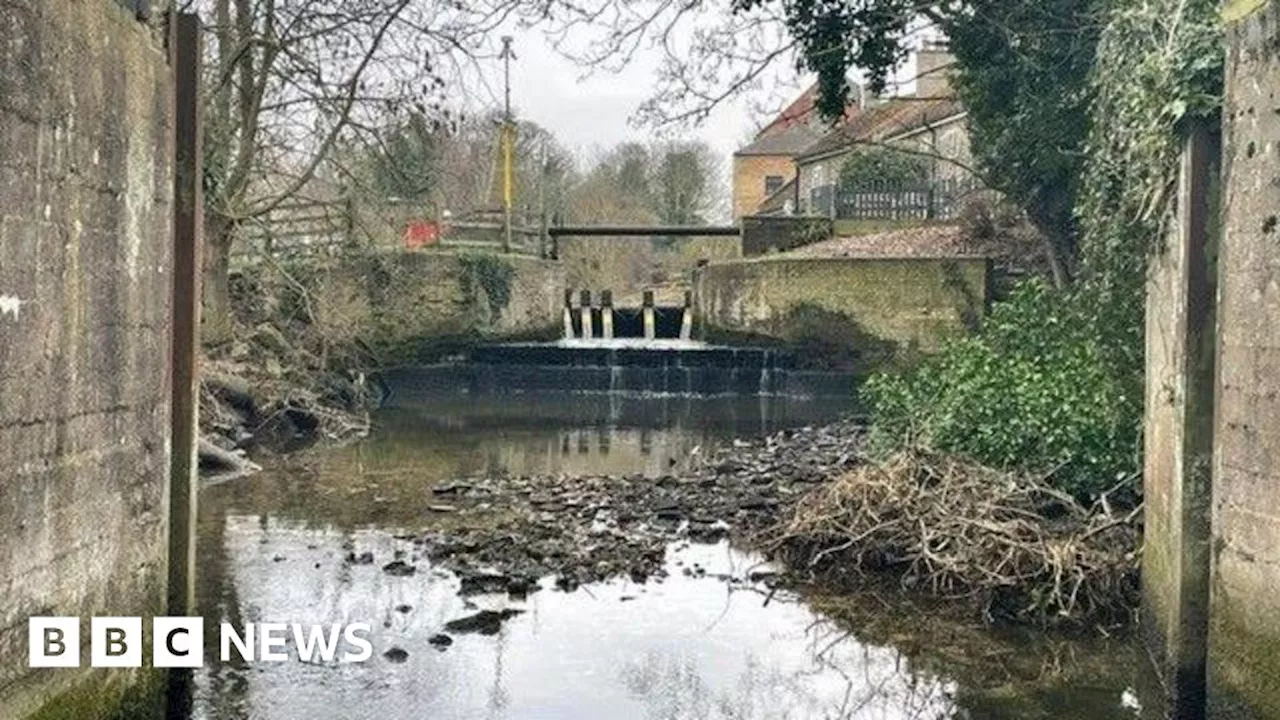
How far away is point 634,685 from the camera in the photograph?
7.45m

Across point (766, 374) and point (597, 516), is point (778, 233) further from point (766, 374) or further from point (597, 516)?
point (597, 516)

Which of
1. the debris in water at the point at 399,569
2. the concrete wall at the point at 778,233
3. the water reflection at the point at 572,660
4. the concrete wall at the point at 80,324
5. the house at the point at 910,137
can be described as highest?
the house at the point at 910,137

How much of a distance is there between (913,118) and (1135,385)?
32059 mm

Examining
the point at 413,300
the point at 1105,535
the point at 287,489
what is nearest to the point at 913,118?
the point at 413,300

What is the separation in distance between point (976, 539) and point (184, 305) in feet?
18.7

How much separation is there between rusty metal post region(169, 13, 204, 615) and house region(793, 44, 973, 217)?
22.0 m

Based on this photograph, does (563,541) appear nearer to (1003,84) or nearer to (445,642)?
(445,642)

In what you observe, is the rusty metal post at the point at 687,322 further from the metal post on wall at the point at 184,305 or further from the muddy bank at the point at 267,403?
the metal post on wall at the point at 184,305

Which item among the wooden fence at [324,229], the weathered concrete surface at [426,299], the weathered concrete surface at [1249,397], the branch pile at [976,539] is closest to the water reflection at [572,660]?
the branch pile at [976,539]

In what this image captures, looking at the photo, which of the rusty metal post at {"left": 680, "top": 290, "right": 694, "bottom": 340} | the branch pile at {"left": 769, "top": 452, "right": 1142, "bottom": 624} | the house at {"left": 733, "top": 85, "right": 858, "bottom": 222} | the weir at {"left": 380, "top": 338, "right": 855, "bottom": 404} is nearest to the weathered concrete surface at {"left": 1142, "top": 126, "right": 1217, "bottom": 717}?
the branch pile at {"left": 769, "top": 452, "right": 1142, "bottom": 624}

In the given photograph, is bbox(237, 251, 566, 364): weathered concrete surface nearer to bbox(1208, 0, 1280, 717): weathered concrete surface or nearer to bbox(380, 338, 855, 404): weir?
bbox(380, 338, 855, 404): weir

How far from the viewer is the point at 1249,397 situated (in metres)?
5.79

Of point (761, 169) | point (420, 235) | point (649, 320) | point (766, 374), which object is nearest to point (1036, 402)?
point (766, 374)

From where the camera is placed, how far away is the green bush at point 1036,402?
9.45 m
